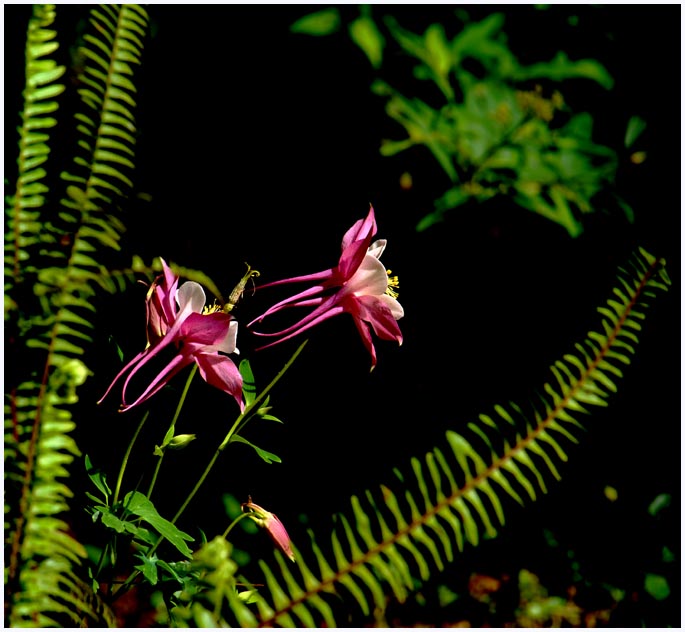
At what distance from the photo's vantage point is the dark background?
5.07 feet

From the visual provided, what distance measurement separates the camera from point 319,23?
1.34m

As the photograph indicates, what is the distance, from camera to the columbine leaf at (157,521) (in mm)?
640

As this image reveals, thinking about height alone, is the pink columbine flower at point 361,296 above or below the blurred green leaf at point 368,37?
below

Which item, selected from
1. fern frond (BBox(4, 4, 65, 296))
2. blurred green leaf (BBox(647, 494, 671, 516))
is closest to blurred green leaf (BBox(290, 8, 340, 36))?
fern frond (BBox(4, 4, 65, 296))

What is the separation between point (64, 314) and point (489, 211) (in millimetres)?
1371

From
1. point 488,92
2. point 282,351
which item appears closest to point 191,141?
point 282,351

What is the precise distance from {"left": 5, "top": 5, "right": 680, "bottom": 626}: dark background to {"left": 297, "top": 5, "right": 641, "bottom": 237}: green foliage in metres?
0.05

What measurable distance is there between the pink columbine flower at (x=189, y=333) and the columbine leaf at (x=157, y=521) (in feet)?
0.32

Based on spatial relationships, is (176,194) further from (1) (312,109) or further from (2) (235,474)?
(2) (235,474)

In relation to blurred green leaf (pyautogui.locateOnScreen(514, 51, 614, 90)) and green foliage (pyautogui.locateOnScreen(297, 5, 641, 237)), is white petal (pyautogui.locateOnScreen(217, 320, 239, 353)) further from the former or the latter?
blurred green leaf (pyautogui.locateOnScreen(514, 51, 614, 90))

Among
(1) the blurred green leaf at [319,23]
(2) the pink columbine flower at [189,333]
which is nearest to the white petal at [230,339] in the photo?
(2) the pink columbine flower at [189,333]

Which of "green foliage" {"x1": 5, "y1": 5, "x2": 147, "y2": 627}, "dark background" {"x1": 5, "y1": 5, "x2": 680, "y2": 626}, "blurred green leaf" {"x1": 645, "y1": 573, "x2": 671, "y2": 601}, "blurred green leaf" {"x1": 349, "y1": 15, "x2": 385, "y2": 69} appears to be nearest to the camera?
"green foliage" {"x1": 5, "y1": 5, "x2": 147, "y2": 627}

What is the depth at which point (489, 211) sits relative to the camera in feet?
5.71

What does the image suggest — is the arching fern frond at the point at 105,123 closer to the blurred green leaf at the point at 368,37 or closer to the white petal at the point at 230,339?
the white petal at the point at 230,339
